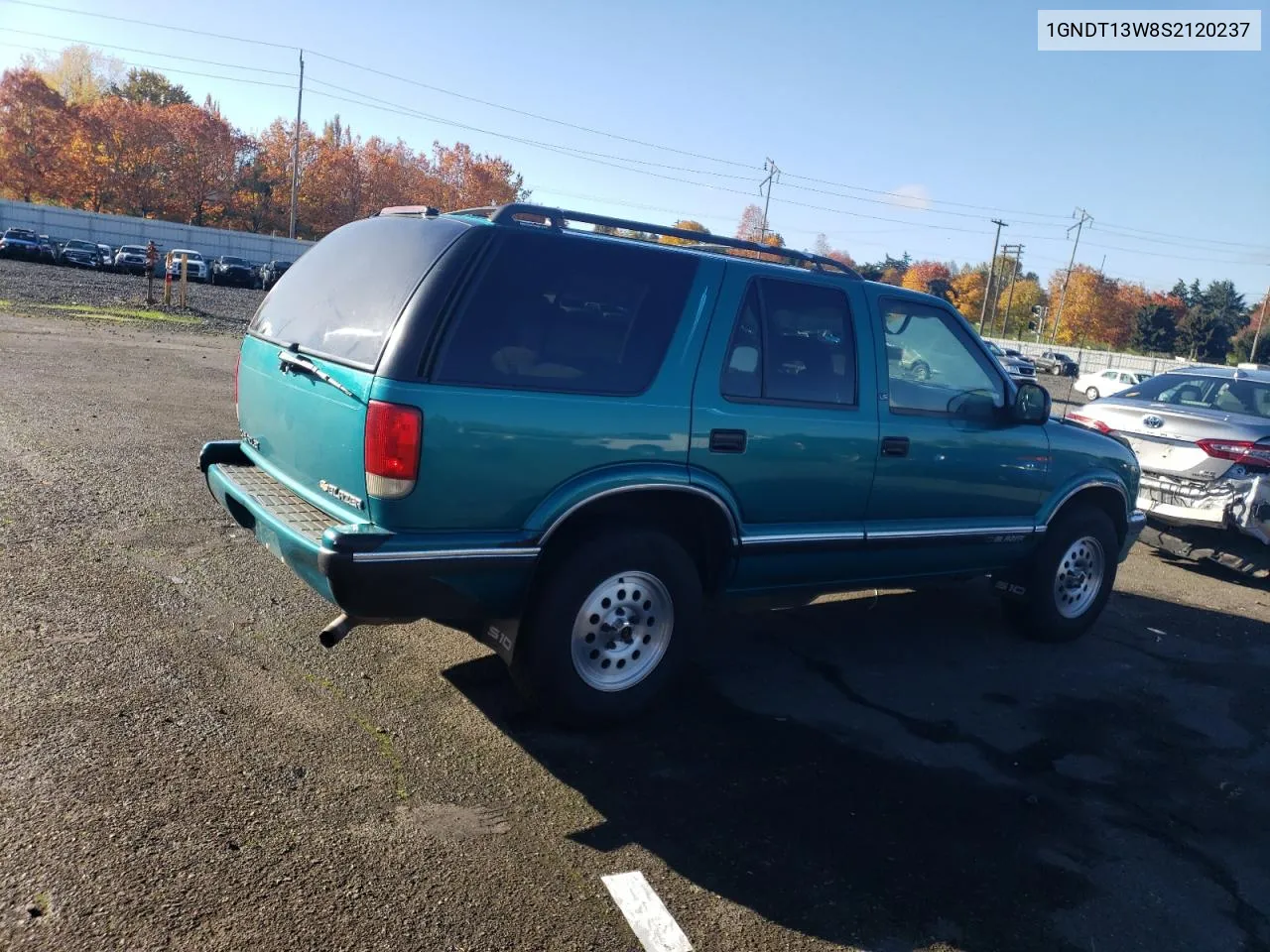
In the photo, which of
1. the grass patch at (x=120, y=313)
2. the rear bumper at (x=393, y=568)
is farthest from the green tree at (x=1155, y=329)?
the rear bumper at (x=393, y=568)

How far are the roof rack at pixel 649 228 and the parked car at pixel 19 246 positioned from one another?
48207mm

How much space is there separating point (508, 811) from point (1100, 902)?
2092 mm

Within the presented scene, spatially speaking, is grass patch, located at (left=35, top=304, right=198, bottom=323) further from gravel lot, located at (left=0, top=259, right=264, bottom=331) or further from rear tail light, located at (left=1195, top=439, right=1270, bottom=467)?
rear tail light, located at (left=1195, top=439, right=1270, bottom=467)

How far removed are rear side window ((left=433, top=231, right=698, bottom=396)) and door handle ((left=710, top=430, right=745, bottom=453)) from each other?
1.39 feet

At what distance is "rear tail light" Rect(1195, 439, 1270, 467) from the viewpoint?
767cm

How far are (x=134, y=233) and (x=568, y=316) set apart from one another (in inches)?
2455

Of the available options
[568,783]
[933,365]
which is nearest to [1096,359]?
[933,365]

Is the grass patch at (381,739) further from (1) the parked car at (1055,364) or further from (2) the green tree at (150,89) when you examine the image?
(2) the green tree at (150,89)

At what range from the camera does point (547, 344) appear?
12.9ft

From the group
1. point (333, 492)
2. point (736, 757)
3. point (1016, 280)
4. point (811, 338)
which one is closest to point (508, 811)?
point (736, 757)

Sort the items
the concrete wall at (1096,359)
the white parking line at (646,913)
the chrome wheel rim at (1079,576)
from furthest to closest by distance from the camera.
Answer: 1. the concrete wall at (1096,359)
2. the chrome wheel rim at (1079,576)
3. the white parking line at (646,913)

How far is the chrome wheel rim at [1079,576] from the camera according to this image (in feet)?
20.3

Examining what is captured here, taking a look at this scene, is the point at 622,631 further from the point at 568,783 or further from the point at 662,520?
the point at 568,783

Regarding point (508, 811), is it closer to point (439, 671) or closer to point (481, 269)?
point (439, 671)
